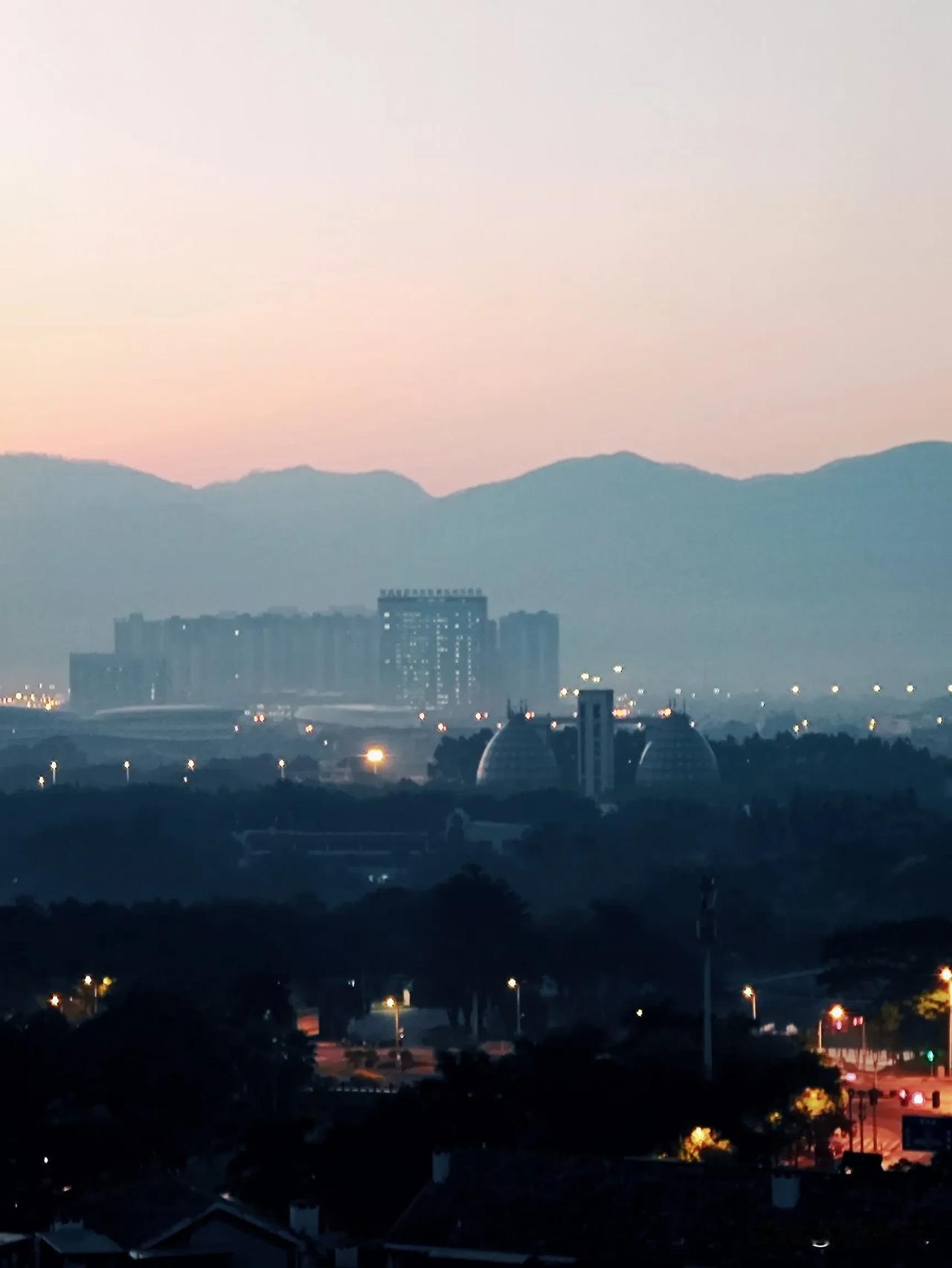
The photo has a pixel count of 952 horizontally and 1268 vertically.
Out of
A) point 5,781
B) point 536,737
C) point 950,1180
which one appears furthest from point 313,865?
point 950,1180

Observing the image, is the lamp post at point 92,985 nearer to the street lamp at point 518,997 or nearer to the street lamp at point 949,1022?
the street lamp at point 518,997

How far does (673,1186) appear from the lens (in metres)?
32.0

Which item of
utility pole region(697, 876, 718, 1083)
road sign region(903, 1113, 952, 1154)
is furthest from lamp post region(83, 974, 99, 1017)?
road sign region(903, 1113, 952, 1154)

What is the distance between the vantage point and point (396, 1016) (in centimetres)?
6950

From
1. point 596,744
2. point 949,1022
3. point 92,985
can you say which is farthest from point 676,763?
point 949,1022

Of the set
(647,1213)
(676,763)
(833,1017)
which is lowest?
(833,1017)


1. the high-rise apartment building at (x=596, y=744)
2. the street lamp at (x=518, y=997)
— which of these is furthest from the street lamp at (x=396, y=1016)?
the high-rise apartment building at (x=596, y=744)

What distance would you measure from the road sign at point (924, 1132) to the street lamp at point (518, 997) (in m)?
27.1

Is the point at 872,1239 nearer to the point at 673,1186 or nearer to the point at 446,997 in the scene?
the point at 673,1186

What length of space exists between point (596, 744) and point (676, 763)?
5111 mm

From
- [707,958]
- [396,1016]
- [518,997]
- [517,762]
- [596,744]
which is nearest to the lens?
[707,958]

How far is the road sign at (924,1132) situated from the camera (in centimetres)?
3947

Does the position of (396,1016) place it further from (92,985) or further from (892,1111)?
(892,1111)

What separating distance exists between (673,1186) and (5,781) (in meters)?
149
